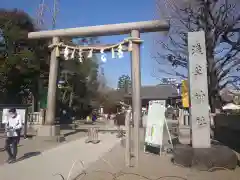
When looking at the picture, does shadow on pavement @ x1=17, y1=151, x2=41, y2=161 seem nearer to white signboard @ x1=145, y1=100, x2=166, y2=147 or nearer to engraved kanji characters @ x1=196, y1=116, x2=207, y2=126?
white signboard @ x1=145, y1=100, x2=166, y2=147

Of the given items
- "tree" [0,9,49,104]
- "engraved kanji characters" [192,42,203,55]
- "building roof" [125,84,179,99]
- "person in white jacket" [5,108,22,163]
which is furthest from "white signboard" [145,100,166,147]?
"building roof" [125,84,179,99]

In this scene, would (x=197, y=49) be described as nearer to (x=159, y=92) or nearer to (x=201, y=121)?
(x=201, y=121)

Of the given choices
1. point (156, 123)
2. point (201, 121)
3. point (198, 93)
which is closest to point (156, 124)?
point (156, 123)

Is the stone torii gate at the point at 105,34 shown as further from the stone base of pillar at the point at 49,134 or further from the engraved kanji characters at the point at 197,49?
the engraved kanji characters at the point at 197,49

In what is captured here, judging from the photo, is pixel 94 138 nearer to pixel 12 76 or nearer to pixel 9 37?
pixel 12 76

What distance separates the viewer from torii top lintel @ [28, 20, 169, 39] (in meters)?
12.3

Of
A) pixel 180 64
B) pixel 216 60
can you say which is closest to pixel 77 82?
pixel 180 64

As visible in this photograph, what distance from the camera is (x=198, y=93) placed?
7.75 metres

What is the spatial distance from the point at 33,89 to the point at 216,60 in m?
16.6

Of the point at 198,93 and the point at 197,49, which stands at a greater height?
the point at 197,49

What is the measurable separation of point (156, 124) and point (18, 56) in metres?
16.2

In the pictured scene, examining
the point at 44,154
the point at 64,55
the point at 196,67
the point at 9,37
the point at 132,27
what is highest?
the point at 9,37

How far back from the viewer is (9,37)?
22141 millimetres

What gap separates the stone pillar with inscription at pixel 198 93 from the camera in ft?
24.7
